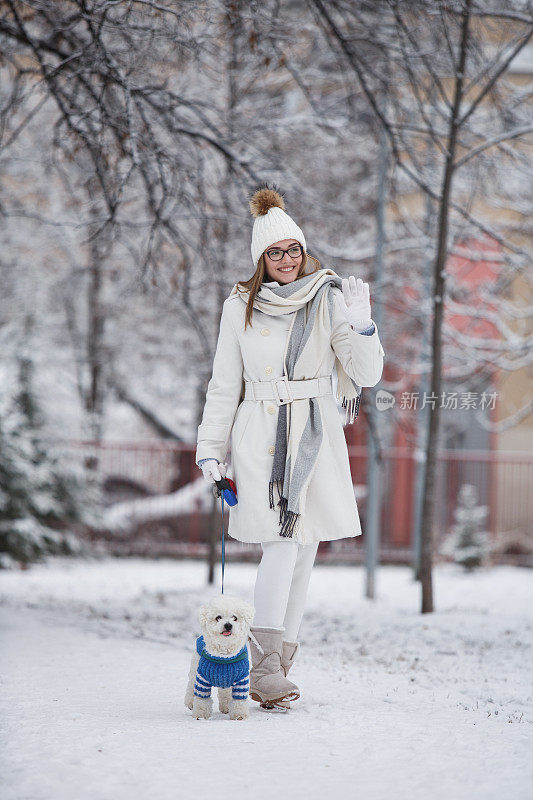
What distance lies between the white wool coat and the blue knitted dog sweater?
1.75ft

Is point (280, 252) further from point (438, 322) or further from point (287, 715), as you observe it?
point (438, 322)

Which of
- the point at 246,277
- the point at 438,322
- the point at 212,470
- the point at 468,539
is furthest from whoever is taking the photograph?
the point at 468,539

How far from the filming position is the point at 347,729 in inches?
140

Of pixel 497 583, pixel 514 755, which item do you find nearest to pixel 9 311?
pixel 497 583

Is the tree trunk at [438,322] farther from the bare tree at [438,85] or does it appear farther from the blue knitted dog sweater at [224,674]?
the blue knitted dog sweater at [224,674]

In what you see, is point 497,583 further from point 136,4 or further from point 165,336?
point 136,4

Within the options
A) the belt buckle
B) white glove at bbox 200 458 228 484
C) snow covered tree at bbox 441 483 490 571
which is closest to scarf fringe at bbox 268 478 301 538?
white glove at bbox 200 458 228 484

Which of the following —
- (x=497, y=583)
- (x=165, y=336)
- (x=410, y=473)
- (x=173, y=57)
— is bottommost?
(x=497, y=583)

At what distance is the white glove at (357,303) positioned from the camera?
152 inches

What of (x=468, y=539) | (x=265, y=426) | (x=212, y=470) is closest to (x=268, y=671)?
(x=212, y=470)

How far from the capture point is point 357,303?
3.87m

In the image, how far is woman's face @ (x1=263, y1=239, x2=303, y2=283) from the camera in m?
4.18

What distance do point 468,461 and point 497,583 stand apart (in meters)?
3.19

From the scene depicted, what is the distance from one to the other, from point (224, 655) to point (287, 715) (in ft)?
1.34
